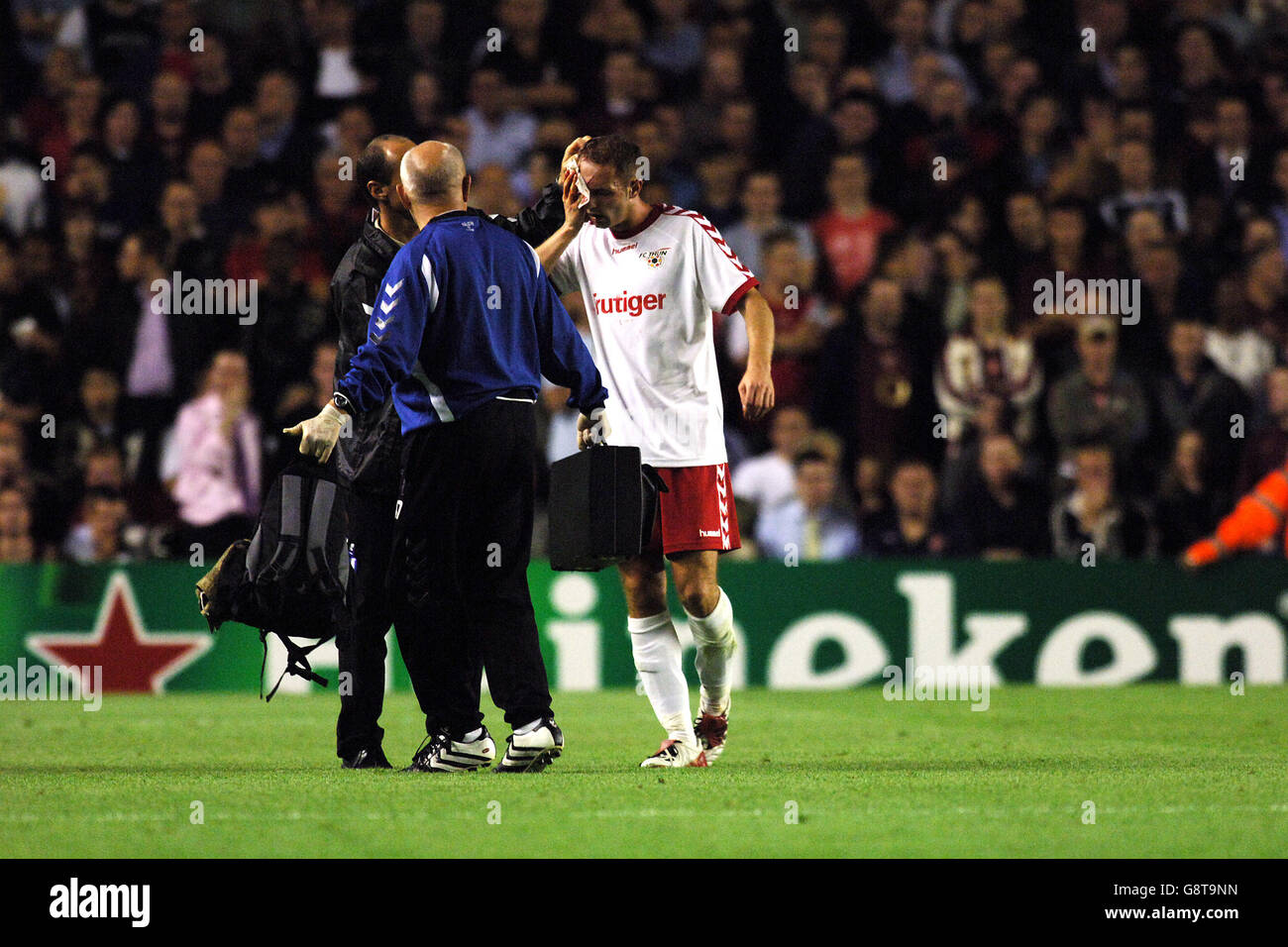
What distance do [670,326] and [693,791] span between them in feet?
6.08

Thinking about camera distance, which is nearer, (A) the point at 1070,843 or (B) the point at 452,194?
(A) the point at 1070,843

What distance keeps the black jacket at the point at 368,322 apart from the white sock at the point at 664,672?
1133mm

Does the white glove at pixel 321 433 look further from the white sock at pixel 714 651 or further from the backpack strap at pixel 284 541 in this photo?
the white sock at pixel 714 651

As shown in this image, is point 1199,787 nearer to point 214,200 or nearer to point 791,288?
point 791,288

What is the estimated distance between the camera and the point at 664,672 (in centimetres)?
756

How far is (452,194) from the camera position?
708 centimetres

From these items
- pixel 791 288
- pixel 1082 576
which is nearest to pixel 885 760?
pixel 1082 576

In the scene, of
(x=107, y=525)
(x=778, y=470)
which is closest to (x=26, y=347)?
(x=107, y=525)

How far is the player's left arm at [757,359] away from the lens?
7207mm

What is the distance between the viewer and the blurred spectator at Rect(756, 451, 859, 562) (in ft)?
42.0

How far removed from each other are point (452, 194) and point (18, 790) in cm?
257

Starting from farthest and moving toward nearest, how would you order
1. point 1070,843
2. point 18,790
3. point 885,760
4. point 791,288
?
point 791,288 < point 885,760 < point 18,790 < point 1070,843

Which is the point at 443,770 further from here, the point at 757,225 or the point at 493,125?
the point at 493,125

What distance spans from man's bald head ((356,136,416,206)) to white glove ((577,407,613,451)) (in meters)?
1.18
